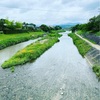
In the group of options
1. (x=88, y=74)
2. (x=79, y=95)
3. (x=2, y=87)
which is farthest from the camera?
(x=88, y=74)

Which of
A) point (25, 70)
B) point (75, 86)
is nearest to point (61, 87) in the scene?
point (75, 86)

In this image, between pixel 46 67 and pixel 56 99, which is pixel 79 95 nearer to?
pixel 56 99

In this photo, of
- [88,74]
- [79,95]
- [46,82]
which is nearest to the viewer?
[79,95]

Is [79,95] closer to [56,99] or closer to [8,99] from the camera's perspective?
[56,99]

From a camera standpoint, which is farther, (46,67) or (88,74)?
(46,67)

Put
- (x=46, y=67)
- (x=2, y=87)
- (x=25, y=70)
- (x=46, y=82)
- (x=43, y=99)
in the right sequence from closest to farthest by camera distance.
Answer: (x=43, y=99), (x=2, y=87), (x=46, y=82), (x=25, y=70), (x=46, y=67)

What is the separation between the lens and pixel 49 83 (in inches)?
716

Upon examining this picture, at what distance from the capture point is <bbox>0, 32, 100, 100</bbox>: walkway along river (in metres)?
15.1

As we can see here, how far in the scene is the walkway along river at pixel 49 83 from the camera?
15.1 m

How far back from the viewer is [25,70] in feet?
75.2

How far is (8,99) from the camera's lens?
14289 millimetres

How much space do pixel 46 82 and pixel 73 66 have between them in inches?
305

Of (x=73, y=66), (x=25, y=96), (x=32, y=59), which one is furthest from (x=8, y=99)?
(x=32, y=59)

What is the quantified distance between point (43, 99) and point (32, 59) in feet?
51.7
